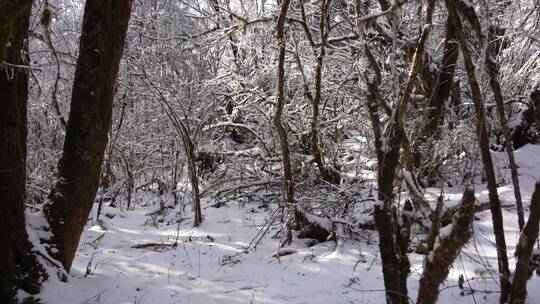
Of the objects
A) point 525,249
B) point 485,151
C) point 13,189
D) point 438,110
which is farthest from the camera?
point 438,110

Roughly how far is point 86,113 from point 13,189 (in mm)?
881

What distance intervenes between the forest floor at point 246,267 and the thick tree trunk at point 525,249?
0.94 ft

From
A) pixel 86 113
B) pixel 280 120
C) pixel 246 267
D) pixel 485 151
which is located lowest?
pixel 246 267

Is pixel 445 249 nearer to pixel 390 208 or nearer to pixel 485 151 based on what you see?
pixel 390 208

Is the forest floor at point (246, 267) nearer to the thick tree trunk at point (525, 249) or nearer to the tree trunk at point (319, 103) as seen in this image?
the thick tree trunk at point (525, 249)

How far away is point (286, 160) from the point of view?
6.41m

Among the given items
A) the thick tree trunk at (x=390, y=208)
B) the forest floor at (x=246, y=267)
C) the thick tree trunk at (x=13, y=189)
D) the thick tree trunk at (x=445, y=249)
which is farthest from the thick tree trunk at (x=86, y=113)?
the thick tree trunk at (x=445, y=249)

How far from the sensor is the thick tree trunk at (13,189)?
3779 millimetres

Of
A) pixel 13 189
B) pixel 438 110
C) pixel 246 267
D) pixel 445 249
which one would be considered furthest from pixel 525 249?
pixel 438 110

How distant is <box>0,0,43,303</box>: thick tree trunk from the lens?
3779mm

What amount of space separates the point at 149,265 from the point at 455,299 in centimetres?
344

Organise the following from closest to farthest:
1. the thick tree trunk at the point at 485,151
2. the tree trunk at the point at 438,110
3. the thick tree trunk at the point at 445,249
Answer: the thick tree trunk at the point at 445,249 < the thick tree trunk at the point at 485,151 < the tree trunk at the point at 438,110

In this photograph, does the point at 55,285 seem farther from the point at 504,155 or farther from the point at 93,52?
the point at 504,155

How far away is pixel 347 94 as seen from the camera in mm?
8211
